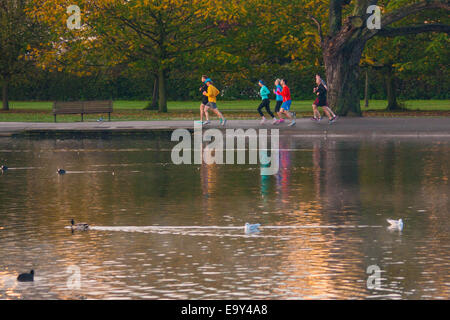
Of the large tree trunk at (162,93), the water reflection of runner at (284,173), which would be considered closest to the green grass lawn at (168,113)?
the large tree trunk at (162,93)

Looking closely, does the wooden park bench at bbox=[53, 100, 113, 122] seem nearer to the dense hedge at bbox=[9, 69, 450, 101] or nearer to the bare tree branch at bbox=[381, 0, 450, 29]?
the bare tree branch at bbox=[381, 0, 450, 29]

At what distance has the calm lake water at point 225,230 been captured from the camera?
837cm

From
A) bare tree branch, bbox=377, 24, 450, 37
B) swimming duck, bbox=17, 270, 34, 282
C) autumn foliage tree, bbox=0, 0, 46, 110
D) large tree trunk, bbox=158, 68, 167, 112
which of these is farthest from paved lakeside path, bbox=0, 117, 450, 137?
swimming duck, bbox=17, 270, 34, 282

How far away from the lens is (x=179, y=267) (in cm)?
916

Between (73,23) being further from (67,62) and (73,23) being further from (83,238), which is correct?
(83,238)

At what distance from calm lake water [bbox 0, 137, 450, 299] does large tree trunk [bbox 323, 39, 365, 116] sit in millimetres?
20438

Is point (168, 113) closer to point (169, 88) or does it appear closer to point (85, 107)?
point (85, 107)

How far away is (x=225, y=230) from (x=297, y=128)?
904 inches

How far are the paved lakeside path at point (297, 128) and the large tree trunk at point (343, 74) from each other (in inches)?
175

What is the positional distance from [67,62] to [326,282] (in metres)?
47.9

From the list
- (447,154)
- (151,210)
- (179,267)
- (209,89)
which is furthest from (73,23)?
(179,267)

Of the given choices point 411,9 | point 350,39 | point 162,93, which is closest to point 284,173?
point 350,39

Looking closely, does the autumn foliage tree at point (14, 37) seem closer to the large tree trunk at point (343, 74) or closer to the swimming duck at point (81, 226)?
the large tree trunk at point (343, 74)

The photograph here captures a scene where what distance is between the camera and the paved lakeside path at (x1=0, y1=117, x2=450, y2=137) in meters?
31.9
